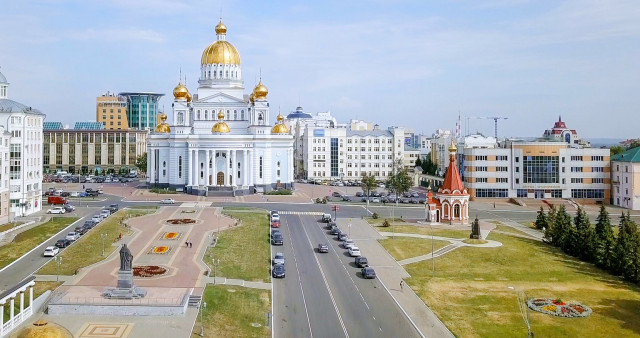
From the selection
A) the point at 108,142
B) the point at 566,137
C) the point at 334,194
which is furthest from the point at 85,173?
the point at 566,137

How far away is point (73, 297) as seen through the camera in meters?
33.2

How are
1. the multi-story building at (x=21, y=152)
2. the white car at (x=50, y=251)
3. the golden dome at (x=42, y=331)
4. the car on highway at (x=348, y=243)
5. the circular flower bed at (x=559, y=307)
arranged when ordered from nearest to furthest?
the golden dome at (x=42, y=331)
the circular flower bed at (x=559, y=307)
the white car at (x=50, y=251)
the car on highway at (x=348, y=243)
the multi-story building at (x=21, y=152)

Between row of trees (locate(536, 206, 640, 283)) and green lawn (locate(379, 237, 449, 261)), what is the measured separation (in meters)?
10.1

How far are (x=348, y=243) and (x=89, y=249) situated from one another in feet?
69.1

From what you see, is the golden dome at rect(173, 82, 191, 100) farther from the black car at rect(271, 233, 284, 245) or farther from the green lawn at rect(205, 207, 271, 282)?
the black car at rect(271, 233, 284, 245)

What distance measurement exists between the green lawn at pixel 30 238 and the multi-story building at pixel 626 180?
227 ft

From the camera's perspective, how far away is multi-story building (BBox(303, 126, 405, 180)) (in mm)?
116875

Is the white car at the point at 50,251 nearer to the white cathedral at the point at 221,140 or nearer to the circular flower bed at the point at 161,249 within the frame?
the circular flower bed at the point at 161,249

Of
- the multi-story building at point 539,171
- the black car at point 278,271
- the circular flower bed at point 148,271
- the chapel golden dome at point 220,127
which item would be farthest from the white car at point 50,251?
the multi-story building at point 539,171

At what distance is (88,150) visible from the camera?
440 feet

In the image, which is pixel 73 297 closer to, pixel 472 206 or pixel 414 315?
pixel 414 315

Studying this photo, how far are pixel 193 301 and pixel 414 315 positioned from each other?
12563mm

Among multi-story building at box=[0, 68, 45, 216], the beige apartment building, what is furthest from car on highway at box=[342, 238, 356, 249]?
the beige apartment building

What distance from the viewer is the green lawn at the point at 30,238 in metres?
44.9
